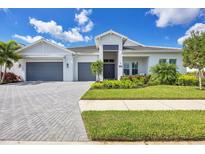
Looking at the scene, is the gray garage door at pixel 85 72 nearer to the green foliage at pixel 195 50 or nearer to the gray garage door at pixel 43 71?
the gray garage door at pixel 43 71

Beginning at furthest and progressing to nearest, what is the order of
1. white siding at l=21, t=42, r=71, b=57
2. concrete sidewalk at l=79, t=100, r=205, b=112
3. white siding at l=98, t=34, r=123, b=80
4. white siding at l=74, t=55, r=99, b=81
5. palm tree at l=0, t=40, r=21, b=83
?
white siding at l=74, t=55, r=99, b=81 → white siding at l=21, t=42, r=71, b=57 → white siding at l=98, t=34, r=123, b=80 → palm tree at l=0, t=40, r=21, b=83 → concrete sidewalk at l=79, t=100, r=205, b=112

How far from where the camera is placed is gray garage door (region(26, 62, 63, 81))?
2269 cm

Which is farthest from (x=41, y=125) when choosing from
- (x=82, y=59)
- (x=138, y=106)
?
(x=82, y=59)

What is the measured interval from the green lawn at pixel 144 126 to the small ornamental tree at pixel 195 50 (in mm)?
7835

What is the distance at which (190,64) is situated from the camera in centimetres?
1341

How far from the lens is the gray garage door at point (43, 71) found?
22688mm

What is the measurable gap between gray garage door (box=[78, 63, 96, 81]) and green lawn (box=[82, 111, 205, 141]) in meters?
16.4

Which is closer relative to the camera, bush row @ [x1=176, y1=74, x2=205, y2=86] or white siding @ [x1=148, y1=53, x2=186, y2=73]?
bush row @ [x1=176, y1=74, x2=205, y2=86]

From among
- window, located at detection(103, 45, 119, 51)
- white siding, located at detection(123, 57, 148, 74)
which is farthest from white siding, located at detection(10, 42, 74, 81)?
white siding, located at detection(123, 57, 148, 74)

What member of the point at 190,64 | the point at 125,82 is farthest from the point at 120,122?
the point at 190,64

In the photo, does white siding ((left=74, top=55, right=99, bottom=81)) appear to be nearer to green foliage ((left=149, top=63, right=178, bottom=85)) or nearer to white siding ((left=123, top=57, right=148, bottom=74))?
white siding ((left=123, top=57, right=148, bottom=74))

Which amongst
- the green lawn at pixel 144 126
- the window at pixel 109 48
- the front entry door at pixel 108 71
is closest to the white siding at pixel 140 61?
the front entry door at pixel 108 71

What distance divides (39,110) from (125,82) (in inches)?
346
